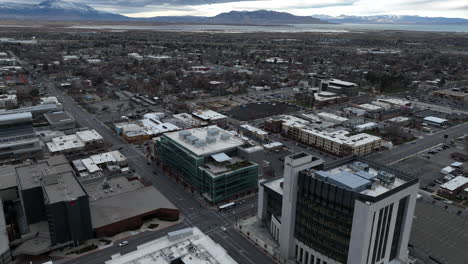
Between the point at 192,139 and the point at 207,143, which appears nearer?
the point at 192,139

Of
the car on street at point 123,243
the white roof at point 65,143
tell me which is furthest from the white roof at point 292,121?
the car on street at point 123,243

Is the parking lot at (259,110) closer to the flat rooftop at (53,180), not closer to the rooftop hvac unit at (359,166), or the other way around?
the flat rooftop at (53,180)

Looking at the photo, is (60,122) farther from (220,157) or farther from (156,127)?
(220,157)

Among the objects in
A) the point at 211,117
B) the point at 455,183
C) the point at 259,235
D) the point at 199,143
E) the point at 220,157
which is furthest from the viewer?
the point at 211,117

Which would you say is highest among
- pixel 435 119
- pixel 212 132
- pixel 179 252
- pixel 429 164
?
pixel 212 132

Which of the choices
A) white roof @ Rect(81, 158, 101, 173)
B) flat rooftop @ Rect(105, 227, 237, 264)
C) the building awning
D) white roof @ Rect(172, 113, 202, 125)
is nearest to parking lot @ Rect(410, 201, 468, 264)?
flat rooftop @ Rect(105, 227, 237, 264)

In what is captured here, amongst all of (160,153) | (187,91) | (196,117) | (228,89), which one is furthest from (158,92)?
(160,153)

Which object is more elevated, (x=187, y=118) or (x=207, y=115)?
(x=207, y=115)

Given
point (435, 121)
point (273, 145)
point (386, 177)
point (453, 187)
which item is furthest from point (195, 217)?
point (435, 121)
